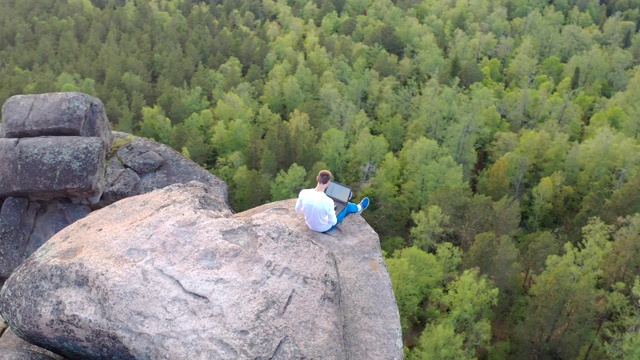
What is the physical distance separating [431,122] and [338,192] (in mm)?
46255

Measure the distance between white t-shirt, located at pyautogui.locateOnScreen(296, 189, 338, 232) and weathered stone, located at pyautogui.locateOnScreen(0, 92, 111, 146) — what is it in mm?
14324

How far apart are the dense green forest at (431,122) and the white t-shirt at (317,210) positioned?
18669 millimetres

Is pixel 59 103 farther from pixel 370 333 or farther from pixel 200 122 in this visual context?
pixel 200 122

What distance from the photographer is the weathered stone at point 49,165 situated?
22844 mm

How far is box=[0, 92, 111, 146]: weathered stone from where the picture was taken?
2392 cm

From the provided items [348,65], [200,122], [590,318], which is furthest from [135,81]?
[590,318]

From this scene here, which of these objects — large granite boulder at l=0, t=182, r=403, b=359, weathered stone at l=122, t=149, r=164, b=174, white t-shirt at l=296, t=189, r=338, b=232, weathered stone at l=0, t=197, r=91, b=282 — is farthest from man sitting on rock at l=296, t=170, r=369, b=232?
weathered stone at l=122, t=149, r=164, b=174

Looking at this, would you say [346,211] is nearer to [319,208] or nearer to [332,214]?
[332,214]

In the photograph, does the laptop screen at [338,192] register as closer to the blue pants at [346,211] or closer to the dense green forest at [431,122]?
the blue pants at [346,211]

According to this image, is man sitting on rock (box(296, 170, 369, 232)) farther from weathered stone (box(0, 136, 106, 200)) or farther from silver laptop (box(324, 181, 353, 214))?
weathered stone (box(0, 136, 106, 200))

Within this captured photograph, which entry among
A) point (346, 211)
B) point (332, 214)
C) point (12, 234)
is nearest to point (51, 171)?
point (12, 234)

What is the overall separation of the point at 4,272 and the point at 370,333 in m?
18.6

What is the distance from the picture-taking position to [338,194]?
14.8m

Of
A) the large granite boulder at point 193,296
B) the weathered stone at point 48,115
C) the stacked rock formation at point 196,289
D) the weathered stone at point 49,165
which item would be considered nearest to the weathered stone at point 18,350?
the stacked rock formation at point 196,289
